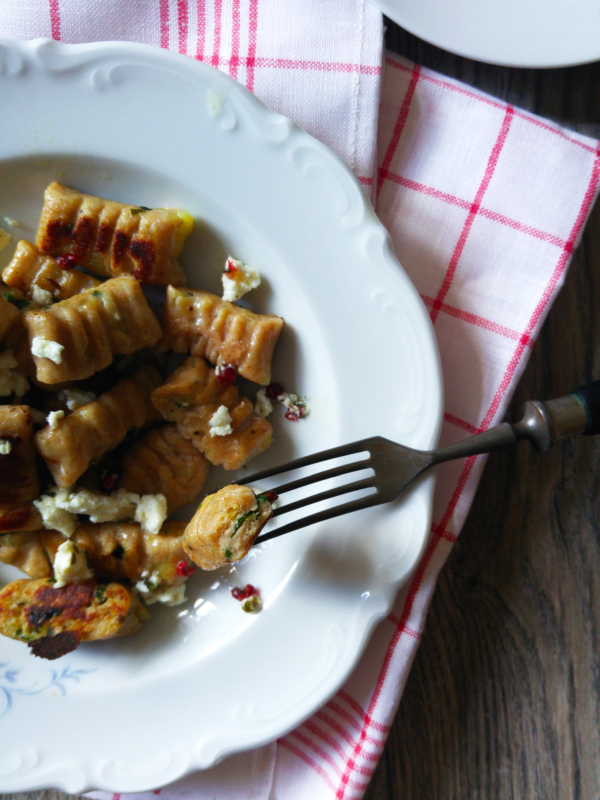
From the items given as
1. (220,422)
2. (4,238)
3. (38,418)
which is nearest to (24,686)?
A: (38,418)

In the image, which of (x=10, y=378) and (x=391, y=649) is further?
(x=391, y=649)

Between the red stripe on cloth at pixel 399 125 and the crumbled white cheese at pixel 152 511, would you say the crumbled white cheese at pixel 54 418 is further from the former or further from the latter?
the red stripe on cloth at pixel 399 125

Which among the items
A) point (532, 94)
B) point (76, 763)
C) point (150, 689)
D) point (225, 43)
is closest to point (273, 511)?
point (150, 689)

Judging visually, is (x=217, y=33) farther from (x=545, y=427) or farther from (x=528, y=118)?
(x=545, y=427)

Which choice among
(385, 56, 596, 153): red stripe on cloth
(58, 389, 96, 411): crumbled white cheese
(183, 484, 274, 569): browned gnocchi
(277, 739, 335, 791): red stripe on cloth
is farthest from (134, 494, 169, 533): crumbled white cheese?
(385, 56, 596, 153): red stripe on cloth

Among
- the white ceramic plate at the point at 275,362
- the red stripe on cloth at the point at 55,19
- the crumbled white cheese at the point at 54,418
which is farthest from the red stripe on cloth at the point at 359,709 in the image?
the red stripe on cloth at the point at 55,19

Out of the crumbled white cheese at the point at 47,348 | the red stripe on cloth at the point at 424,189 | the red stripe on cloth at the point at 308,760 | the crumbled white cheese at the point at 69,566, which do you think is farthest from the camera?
the red stripe on cloth at the point at 308,760

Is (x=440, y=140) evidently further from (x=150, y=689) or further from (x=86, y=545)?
(x=150, y=689)
